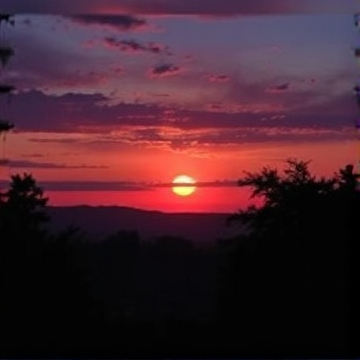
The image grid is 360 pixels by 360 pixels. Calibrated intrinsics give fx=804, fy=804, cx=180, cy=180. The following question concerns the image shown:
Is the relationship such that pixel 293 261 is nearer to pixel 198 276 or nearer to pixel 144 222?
pixel 198 276

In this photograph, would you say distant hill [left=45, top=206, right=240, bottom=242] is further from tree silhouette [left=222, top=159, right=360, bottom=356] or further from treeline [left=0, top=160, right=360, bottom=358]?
tree silhouette [left=222, top=159, right=360, bottom=356]

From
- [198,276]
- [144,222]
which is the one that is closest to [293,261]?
Result: [198,276]

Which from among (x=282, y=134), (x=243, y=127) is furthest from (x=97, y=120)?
(x=282, y=134)

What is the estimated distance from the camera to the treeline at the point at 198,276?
280 inches

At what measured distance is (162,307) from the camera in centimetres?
781

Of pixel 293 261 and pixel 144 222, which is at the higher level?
pixel 144 222

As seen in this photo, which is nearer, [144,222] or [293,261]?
[144,222]

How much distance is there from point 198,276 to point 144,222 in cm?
113

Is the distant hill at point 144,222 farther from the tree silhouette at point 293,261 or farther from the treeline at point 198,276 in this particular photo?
the tree silhouette at point 293,261

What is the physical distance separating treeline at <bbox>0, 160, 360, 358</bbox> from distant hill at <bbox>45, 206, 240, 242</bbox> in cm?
19

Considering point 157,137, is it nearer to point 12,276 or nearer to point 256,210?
point 12,276

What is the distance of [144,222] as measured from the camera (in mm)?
7953

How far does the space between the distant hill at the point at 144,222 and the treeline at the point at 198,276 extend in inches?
7.7

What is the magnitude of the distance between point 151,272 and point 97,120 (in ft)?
6.80
